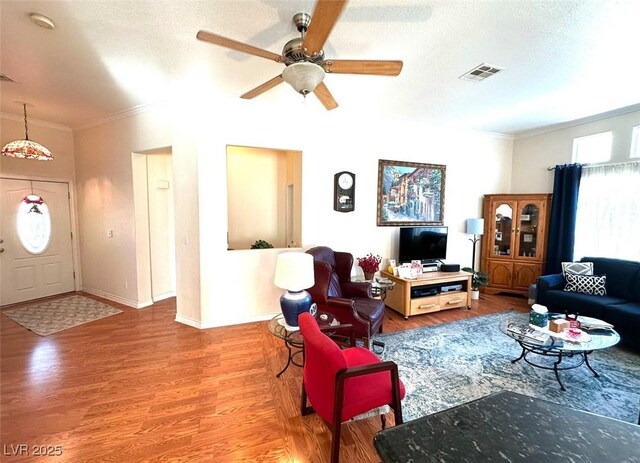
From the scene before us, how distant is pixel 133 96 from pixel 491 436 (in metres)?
4.39

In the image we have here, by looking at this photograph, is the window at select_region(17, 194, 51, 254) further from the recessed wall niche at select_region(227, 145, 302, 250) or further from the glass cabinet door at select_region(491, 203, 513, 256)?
the glass cabinet door at select_region(491, 203, 513, 256)

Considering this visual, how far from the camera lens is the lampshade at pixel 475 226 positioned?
4535 mm

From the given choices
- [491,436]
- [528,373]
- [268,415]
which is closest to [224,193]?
[268,415]

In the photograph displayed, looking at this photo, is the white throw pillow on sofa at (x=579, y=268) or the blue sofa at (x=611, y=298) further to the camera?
the white throw pillow on sofa at (x=579, y=268)

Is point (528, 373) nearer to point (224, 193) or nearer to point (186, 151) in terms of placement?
point (224, 193)

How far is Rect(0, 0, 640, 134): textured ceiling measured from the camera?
185cm

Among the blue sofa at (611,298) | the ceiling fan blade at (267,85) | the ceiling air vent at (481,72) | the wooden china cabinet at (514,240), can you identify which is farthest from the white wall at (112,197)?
the blue sofa at (611,298)

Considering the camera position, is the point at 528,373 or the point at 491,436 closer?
the point at 491,436

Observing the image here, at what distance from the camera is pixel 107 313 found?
3805 mm

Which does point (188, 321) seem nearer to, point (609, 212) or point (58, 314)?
point (58, 314)

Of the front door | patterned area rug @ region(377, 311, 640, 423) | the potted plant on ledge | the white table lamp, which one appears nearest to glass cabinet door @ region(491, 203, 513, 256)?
the potted plant on ledge

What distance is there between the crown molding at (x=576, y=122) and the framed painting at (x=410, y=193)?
5.87 feet

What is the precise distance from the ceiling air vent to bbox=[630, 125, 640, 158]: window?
261 cm

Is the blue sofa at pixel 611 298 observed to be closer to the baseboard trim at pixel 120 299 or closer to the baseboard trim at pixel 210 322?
the baseboard trim at pixel 210 322
